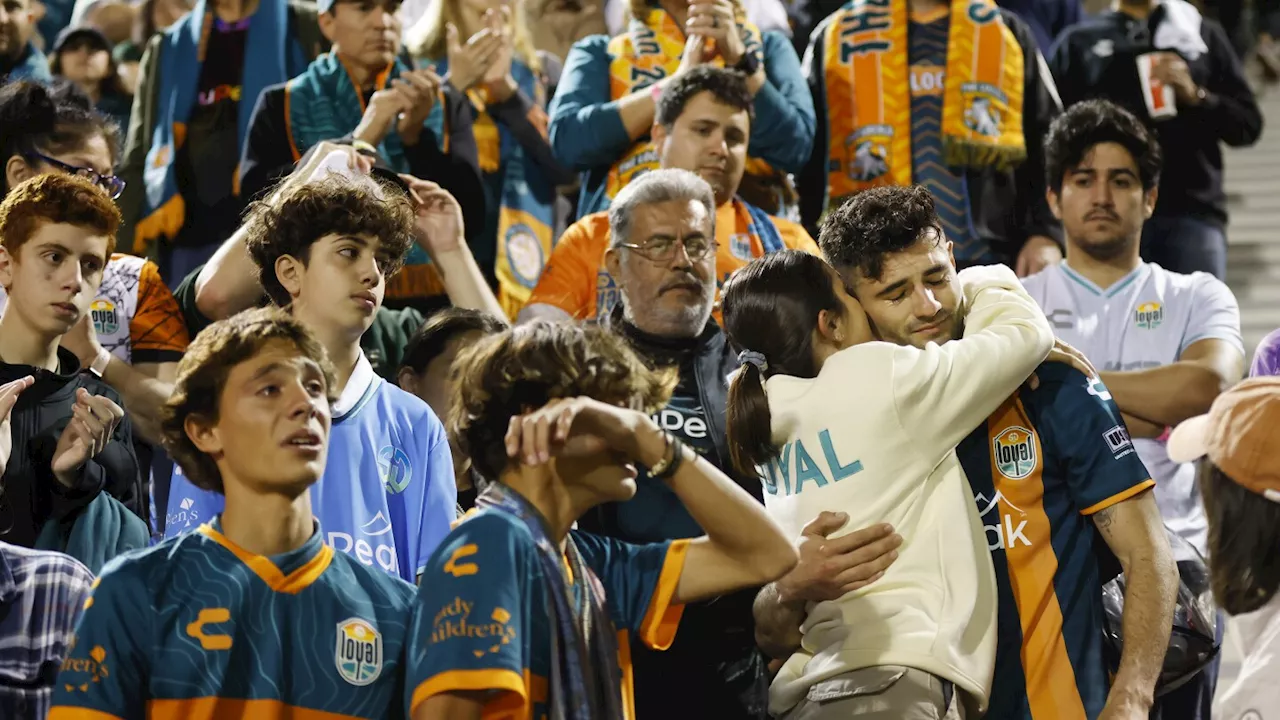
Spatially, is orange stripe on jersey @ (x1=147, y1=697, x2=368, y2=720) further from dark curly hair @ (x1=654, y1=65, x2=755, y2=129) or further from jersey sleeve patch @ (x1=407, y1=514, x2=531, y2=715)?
dark curly hair @ (x1=654, y1=65, x2=755, y2=129)

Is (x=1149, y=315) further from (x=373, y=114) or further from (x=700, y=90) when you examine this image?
(x=373, y=114)

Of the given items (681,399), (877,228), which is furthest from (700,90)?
(877,228)

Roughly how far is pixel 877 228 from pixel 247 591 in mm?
1657

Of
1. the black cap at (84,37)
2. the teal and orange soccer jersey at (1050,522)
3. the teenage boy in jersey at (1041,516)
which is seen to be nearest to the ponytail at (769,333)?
the teenage boy in jersey at (1041,516)

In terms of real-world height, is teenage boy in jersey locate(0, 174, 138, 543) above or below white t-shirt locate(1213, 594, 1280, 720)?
above

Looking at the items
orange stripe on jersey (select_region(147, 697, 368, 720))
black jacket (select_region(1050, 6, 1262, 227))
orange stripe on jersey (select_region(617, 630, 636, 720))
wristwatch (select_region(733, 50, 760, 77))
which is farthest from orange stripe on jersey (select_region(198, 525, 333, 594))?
black jacket (select_region(1050, 6, 1262, 227))

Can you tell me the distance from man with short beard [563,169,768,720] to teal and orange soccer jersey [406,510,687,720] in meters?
1.09

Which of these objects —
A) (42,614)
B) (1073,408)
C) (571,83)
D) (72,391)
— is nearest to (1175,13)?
(571,83)

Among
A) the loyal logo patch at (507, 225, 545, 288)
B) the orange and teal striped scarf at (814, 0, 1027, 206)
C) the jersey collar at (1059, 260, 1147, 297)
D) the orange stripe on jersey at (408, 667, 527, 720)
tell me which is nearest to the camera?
the orange stripe on jersey at (408, 667, 527, 720)

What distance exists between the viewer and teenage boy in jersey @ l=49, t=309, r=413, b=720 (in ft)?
9.02

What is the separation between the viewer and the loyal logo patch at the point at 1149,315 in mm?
5254

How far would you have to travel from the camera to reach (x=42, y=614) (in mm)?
3203

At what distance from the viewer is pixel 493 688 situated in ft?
8.63

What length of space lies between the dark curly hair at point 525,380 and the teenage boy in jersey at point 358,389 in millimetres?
542
